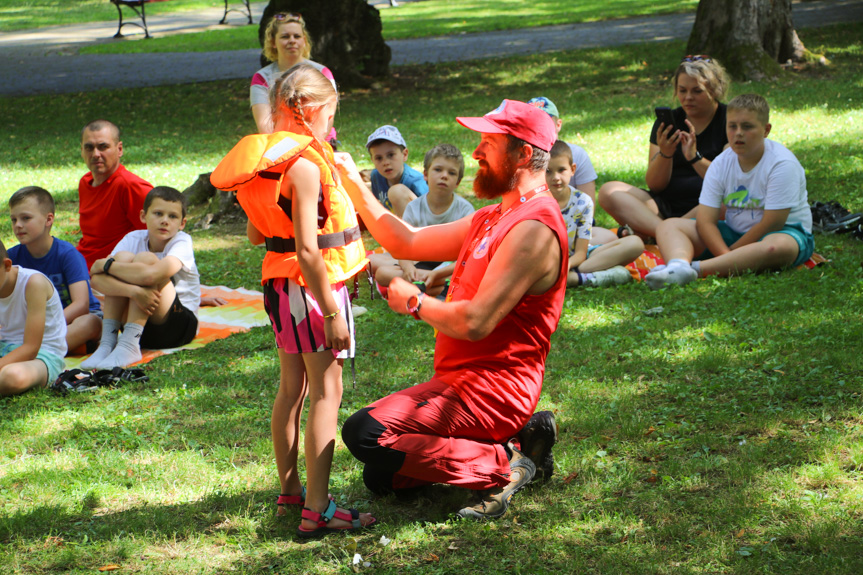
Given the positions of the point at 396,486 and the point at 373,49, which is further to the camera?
the point at 373,49

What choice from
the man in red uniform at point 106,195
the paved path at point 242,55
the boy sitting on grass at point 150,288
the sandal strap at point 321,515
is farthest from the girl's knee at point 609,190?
the paved path at point 242,55

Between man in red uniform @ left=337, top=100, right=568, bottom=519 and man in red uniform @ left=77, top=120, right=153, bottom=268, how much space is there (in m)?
3.39

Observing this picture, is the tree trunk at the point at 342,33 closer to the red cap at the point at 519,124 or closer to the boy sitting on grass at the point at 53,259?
the boy sitting on grass at the point at 53,259

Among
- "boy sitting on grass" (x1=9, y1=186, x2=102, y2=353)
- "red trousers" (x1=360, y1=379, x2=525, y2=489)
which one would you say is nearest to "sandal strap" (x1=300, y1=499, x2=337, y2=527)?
"red trousers" (x1=360, y1=379, x2=525, y2=489)

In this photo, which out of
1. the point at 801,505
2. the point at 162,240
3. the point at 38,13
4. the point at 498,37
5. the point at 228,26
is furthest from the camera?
the point at 38,13

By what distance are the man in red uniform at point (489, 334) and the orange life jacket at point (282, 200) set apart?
0.24 m

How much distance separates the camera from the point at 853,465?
3.53m

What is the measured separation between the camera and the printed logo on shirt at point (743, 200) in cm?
624

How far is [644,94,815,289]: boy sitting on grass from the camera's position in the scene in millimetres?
6090

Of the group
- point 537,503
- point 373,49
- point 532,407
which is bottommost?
point 537,503

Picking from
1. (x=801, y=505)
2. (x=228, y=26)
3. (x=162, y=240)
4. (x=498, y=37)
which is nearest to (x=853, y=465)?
(x=801, y=505)

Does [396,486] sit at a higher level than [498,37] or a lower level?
lower

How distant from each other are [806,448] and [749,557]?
932 mm

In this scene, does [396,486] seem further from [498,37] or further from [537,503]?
[498,37]
